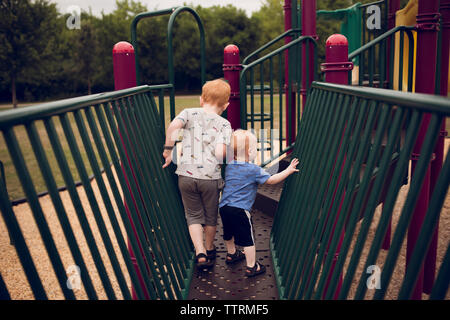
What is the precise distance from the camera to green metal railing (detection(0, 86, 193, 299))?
1.39 meters

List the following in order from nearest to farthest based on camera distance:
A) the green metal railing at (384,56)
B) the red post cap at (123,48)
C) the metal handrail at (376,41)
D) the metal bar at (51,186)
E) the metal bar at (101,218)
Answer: the metal bar at (51,186) < the metal bar at (101,218) < the red post cap at (123,48) < the metal handrail at (376,41) < the green metal railing at (384,56)

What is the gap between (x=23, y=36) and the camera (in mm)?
33531

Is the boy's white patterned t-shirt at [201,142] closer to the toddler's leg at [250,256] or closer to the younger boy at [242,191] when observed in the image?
the younger boy at [242,191]

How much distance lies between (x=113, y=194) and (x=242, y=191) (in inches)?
52.1

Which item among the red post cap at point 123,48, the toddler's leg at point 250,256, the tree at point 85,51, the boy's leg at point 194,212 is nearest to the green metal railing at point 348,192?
A: the toddler's leg at point 250,256

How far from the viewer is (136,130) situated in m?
2.63

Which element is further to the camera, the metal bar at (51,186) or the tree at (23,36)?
the tree at (23,36)

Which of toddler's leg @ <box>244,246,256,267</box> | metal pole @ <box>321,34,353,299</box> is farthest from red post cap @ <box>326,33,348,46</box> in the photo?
toddler's leg @ <box>244,246,256,267</box>

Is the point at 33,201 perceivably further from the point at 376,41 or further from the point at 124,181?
the point at 376,41

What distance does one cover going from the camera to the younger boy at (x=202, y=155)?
3.13 meters

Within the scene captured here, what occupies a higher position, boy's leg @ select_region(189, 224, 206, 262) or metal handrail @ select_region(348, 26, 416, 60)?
metal handrail @ select_region(348, 26, 416, 60)

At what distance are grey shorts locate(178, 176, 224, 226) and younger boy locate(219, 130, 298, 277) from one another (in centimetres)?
9

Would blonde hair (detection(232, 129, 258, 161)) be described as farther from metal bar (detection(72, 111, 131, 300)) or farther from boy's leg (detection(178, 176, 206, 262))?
metal bar (detection(72, 111, 131, 300))

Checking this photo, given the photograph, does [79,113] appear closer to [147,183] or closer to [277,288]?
[147,183]
